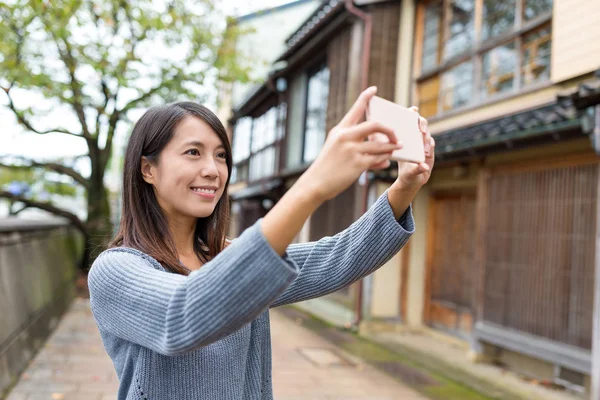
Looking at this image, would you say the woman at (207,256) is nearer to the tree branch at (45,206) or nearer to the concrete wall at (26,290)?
the concrete wall at (26,290)

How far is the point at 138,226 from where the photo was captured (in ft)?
5.38

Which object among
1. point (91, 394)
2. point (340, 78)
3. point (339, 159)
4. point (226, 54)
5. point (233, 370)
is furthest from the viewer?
point (226, 54)

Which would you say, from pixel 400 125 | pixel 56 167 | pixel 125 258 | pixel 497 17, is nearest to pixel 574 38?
pixel 497 17

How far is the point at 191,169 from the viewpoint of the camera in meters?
1.55

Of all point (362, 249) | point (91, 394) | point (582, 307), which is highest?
point (362, 249)

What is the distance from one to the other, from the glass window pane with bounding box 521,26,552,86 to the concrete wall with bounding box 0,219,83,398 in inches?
281

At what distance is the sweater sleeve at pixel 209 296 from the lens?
1.08 metres

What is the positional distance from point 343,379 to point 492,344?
2271mm

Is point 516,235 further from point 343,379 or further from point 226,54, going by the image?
point 226,54

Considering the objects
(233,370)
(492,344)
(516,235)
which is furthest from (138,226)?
(492,344)

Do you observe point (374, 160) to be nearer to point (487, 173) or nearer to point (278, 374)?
point (278, 374)

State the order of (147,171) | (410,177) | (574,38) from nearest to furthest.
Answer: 1. (410,177)
2. (147,171)
3. (574,38)

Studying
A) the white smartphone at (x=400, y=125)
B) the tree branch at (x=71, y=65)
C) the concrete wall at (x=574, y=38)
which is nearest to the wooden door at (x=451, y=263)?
the concrete wall at (x=574, y=38)

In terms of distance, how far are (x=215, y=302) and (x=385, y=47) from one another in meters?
10.5
